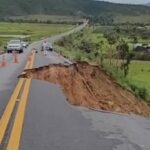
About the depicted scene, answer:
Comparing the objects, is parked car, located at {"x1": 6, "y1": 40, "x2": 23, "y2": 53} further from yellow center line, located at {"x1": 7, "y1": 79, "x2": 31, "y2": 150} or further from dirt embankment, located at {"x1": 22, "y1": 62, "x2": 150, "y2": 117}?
yellow center line, located at {"x1": 7, "y1": 79, "x2": 31, "y2": 150}

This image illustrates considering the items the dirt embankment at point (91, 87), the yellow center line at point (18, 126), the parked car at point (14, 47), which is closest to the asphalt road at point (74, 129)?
the yellow center line at point (18, 126)

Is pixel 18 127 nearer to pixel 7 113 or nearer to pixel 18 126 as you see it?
pixel 18 126

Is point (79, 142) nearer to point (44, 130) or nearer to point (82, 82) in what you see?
point (44, 130)

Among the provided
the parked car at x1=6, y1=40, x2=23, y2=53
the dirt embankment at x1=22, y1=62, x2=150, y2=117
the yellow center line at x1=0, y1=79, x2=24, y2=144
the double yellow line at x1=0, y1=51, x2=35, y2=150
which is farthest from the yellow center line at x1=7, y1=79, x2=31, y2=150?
the parked car at x1=6, y1=40, x2=23, y2=53

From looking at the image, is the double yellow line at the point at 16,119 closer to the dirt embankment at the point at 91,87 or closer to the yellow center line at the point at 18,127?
the yellow center line at the point at 18,127

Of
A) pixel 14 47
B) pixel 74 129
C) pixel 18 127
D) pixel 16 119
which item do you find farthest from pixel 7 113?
pixel 14 47
